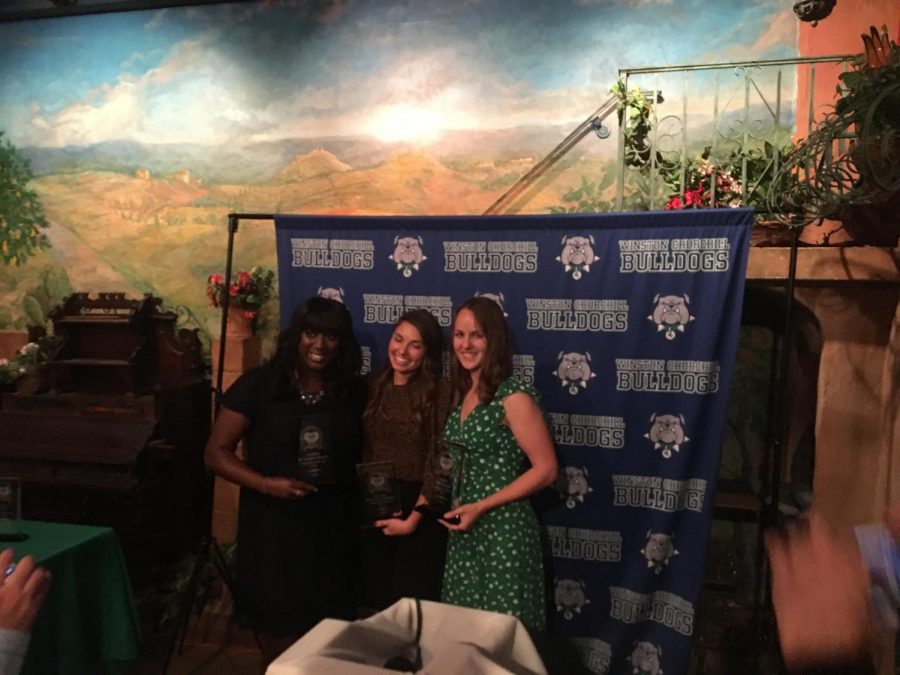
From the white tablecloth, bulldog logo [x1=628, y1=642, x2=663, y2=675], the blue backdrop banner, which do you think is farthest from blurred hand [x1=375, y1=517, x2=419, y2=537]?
the white tablecloth

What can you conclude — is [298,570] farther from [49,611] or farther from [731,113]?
[731,113]

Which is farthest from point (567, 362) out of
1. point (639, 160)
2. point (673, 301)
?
point (639, 160)

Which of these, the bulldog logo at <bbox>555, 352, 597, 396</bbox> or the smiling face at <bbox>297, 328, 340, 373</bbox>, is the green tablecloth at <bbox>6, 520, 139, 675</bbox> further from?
the bulldog logo at <bbox>555, 352, 597, 396</bbox>

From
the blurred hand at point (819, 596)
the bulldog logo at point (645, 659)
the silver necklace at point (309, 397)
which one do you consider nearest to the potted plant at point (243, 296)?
the silver necklace at point (309, 397)

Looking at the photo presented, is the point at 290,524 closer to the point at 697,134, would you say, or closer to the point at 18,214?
the point at 697,134

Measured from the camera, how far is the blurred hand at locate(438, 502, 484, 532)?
2379 mm

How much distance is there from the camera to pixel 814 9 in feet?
10.7

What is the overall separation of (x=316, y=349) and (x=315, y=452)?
0.41 m

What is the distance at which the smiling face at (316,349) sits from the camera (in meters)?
2.70

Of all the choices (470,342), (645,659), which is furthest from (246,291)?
(645,659)

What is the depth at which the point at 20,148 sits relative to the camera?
4824mm

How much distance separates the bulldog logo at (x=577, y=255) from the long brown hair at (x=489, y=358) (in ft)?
1.98

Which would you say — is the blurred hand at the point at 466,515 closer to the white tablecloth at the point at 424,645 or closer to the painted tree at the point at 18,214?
the white tablecloth at the point at 424,645

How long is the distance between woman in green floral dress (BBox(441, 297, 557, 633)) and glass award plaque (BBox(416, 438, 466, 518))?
13 mm
